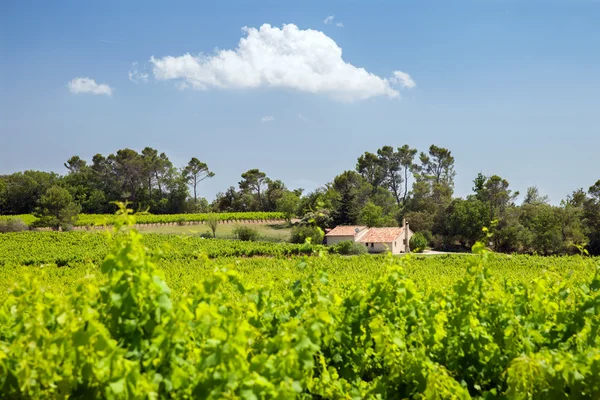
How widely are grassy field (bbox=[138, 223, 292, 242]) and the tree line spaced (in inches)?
122

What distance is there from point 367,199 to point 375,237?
1799 cm

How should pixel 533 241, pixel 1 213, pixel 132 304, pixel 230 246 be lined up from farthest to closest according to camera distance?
1. pixel 1 213
2. pixel 533 241
3. pixel 230 246
4. pixel 132 304

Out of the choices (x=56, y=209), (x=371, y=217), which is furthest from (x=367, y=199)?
(x=56, y=209)

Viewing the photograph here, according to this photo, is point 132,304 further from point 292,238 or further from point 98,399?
point 292,238

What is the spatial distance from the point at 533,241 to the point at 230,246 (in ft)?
87.7

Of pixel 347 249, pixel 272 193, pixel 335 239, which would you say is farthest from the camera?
pixel 272 193

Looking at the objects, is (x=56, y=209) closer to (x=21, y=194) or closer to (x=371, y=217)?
(x=21, y=194)

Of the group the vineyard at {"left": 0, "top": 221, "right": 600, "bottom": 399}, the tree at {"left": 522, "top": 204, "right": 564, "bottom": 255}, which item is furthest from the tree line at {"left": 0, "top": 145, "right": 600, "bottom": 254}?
the vineyard at {"left": 0, "top": 221, "right": 600, "bottom": 399}

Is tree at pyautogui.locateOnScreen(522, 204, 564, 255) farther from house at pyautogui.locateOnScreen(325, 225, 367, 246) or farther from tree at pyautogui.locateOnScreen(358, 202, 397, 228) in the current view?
house at pyautogui.locateOnScreen(325, 225, 367, 246)

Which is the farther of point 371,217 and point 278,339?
point 371,217

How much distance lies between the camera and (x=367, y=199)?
2387 inches

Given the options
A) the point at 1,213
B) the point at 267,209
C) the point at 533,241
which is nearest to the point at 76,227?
the point at 1,213

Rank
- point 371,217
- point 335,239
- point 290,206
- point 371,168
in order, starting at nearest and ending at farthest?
point 335,239 < point 371,217 < point 290,206 < point 371,168

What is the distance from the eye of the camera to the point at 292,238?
45969 millimetres
